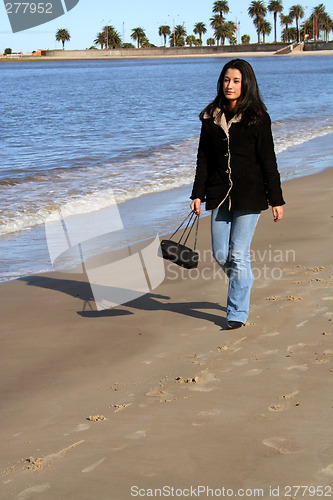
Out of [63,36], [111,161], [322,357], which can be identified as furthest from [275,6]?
[322,357]

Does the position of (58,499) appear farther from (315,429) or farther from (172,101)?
(172,101)

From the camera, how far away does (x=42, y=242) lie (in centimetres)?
777

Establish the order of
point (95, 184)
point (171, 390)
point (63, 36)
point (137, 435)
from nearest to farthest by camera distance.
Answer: point (137, 435) < point (171, 390) < point (95, 184) < point (63, 36)

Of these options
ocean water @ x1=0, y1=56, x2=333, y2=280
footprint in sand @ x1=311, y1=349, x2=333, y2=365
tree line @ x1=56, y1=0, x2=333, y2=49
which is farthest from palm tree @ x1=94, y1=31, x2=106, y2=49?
footprint in sand @ x1=311, y1=349, x2=333, y2=365

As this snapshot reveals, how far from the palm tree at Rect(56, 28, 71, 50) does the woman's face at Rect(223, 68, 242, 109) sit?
542ft

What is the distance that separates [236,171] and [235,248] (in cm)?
52

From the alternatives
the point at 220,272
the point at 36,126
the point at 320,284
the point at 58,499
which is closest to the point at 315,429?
the point at 58,499

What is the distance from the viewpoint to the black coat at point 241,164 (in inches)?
171

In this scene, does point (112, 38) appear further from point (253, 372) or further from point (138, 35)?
point (253, 372)

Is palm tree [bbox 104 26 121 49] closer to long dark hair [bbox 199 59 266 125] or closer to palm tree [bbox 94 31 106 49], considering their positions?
palm tree [bbox 94 31 106 49]

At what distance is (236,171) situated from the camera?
443cm

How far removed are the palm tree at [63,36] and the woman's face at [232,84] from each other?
165323 millimetres

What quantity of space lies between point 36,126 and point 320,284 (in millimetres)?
19251

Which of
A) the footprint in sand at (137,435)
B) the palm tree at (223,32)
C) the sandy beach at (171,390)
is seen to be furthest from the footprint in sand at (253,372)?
the palm tree at (223,32)
